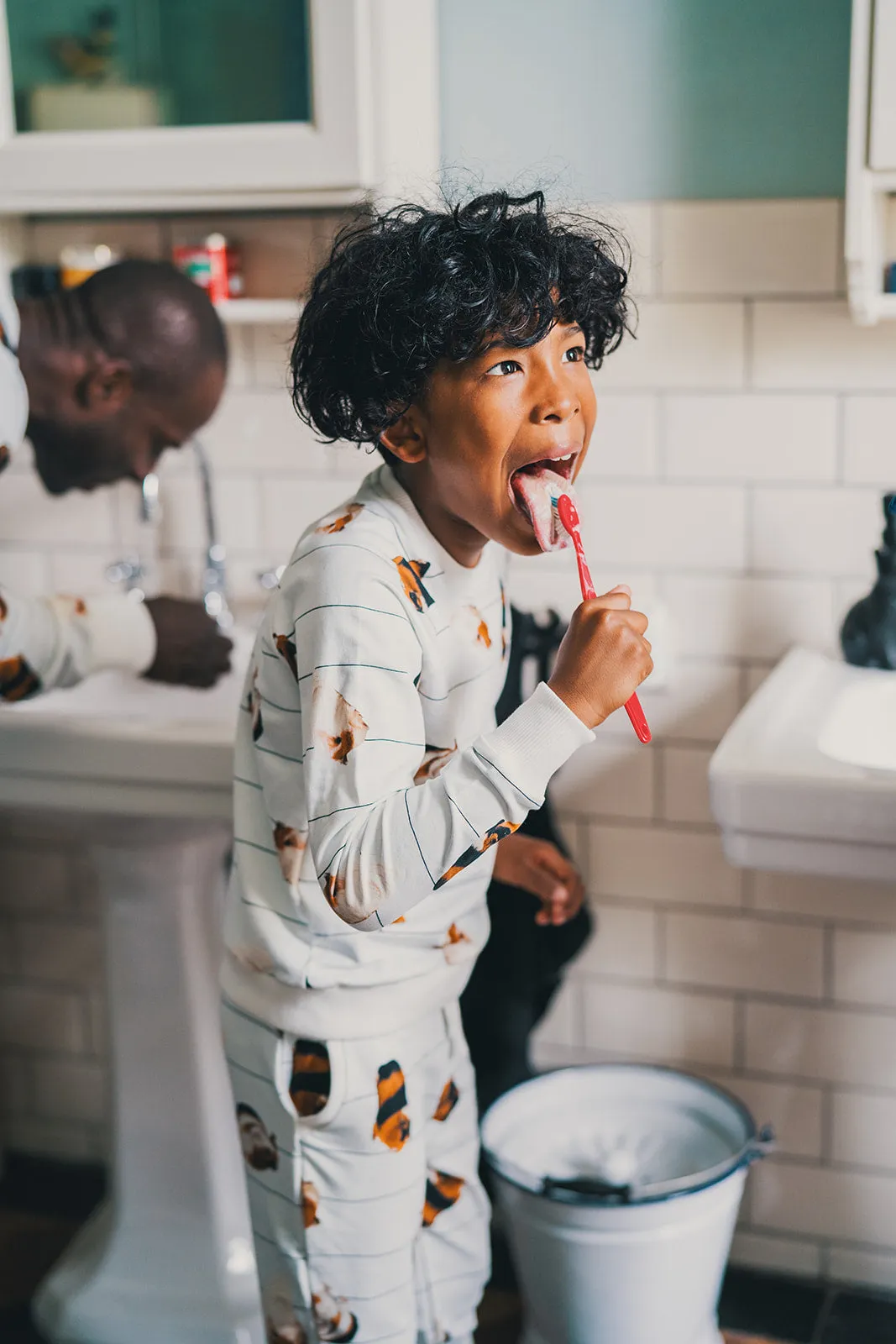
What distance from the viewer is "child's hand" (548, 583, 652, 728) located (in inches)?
39.5

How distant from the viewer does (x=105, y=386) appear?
1660 mm

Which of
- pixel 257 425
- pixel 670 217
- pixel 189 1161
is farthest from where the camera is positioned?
pixel 257 425

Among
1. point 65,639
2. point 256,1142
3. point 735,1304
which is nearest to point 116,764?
point 65,639

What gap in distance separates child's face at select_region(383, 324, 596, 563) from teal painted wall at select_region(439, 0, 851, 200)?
1.77 ft

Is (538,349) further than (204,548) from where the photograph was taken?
No

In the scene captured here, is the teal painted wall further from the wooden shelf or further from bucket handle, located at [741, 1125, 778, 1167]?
bucket handle, located at [741, 1125, 778, 1167]

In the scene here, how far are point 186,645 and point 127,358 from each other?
0.35 meters

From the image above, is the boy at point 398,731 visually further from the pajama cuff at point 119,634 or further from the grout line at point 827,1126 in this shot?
the grout line at point 827,1126

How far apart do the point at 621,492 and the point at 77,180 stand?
73cm

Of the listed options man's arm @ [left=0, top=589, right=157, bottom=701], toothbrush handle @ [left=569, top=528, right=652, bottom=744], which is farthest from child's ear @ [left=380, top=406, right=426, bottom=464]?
man's arm @ [left=0, top=589, right=157, bottom=701]

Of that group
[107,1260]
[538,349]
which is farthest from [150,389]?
[107,1260]

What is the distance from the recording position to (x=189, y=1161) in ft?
5.57

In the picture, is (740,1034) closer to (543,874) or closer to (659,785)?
(659,785)

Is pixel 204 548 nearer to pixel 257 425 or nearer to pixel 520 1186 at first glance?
pixel 257 425
